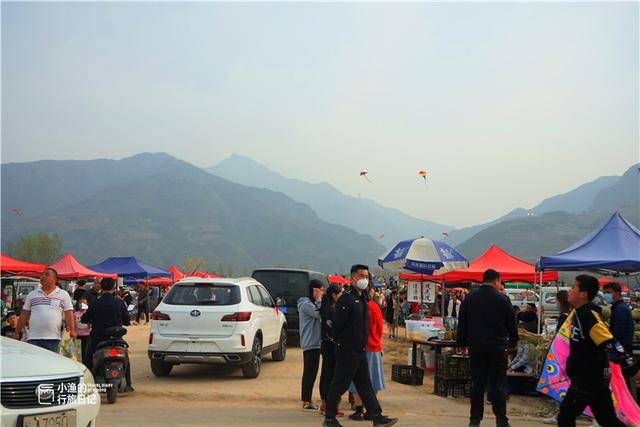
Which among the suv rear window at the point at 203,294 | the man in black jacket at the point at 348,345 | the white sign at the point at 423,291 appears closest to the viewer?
the man in black jacket at the point at 348,345

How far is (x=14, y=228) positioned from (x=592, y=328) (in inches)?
8007

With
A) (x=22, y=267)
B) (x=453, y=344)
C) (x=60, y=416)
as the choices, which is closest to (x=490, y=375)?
(x=453, y=344)

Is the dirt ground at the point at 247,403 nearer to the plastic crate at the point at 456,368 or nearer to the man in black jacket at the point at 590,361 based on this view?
the plastic crate at the point at 456,368

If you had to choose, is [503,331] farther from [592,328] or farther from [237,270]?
[237,270]

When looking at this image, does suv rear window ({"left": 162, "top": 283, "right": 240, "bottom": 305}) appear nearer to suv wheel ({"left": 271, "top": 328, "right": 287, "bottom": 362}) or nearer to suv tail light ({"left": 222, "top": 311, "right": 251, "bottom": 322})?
suv tail light ({"left": 222, "top": 311, "right": 251, "bottom": 322})

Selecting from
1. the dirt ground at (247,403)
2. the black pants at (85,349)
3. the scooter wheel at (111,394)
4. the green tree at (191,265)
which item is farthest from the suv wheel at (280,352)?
the green tree at (191,265)

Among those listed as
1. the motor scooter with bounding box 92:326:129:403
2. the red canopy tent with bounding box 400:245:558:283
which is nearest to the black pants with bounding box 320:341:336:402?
the motor scooter with bounding box 92:326:129:403

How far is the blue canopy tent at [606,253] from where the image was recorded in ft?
35.8

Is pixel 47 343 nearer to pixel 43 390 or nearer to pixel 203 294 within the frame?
pixel 203 294

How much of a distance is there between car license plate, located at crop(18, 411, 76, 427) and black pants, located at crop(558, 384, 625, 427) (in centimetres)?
460

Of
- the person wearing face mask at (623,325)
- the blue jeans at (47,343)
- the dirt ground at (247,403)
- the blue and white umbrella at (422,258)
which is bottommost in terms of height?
the dirt ground at (247,403)

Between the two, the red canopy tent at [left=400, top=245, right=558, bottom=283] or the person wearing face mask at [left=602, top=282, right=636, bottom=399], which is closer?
the person wearing face mask at [left=602, top=282, right=636, bottom=399]

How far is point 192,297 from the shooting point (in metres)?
10.8

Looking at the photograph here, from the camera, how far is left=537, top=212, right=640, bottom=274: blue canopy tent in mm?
10922
